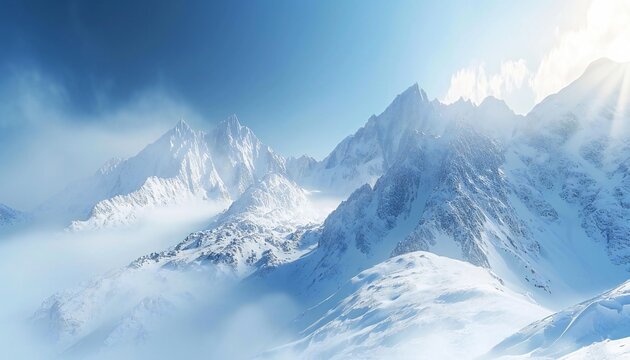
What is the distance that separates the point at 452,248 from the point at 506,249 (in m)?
24.5

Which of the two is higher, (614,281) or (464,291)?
(464,291)

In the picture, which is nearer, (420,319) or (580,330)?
(580,330)

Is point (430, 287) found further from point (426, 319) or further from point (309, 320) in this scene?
point (309, 320)

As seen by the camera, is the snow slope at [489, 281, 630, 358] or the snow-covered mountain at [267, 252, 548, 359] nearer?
the snow slope at [489, 281, 630, 358]

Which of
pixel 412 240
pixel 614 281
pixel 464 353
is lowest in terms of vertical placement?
pixel 614 281

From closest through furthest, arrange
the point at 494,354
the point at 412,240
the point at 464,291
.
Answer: the point at 494,354, the point at 464,291, the point at 412,240

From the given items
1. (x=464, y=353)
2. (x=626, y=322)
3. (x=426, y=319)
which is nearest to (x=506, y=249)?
(x=426, y=319)

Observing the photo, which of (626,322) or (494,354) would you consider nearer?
(626,322)

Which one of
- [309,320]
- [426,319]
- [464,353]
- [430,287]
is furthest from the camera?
[309,320]

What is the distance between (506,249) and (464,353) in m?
152

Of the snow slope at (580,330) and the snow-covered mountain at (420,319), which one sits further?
the snow-covered mountain at (420,319)

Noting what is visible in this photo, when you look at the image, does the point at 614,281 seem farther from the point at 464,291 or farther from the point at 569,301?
the point at 464,291

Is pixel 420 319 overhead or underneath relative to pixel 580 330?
overhead

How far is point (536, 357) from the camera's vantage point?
3728 centimetres
